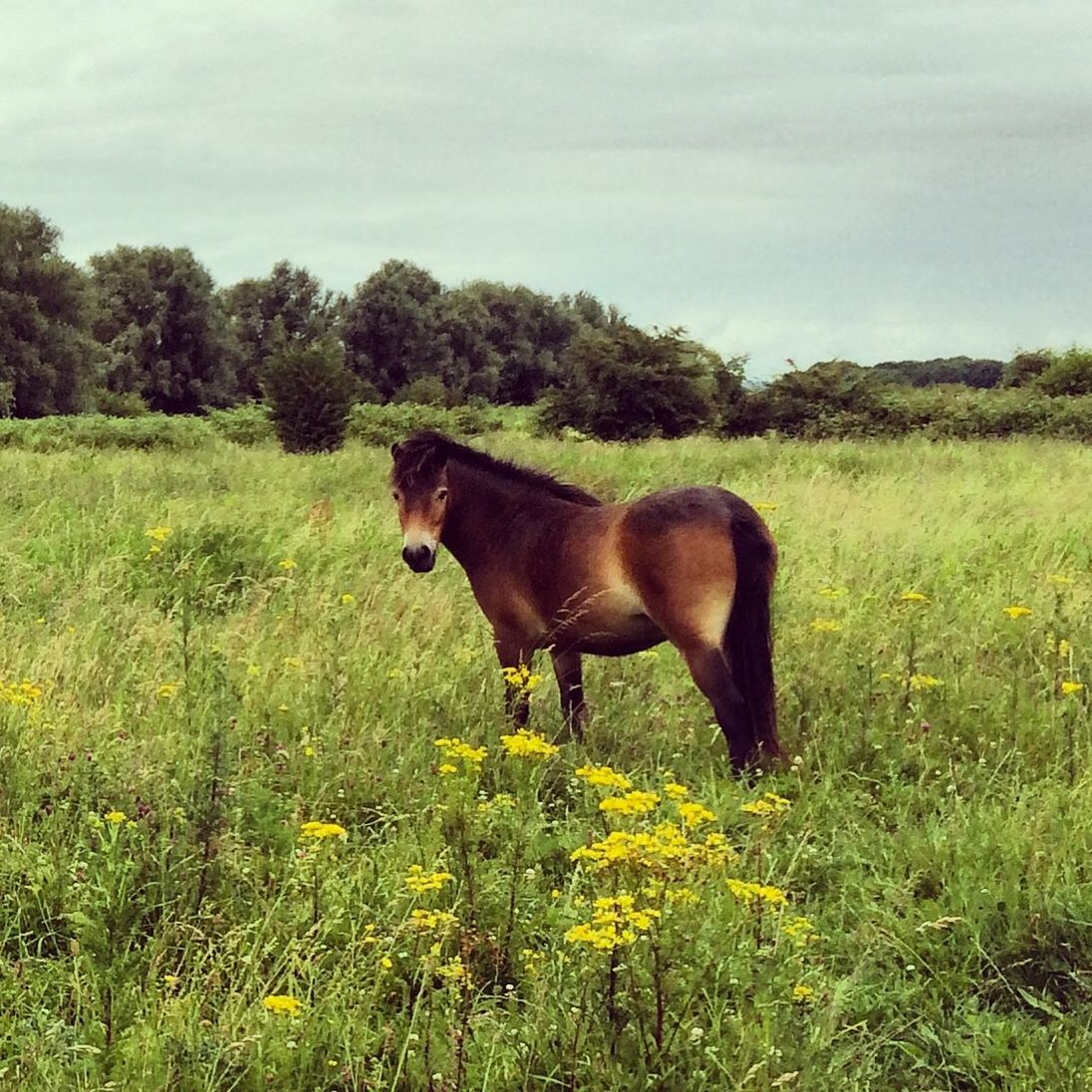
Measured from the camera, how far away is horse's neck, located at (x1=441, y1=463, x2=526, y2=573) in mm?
4980

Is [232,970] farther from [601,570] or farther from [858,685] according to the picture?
[858,685]

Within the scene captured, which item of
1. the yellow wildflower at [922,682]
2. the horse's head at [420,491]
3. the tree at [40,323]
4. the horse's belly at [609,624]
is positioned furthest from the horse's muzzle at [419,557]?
the tree at [40,323]

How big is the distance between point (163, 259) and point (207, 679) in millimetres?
52498

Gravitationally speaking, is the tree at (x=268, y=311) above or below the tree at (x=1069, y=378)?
above

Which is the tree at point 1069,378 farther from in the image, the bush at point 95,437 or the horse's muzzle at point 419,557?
the horse's muzzle at point 419,557

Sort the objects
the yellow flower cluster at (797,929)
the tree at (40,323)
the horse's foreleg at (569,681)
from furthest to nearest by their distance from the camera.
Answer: the tree at (40,323), the horse's foreleg at (569,681), the yellow flower cluster at (797,929)

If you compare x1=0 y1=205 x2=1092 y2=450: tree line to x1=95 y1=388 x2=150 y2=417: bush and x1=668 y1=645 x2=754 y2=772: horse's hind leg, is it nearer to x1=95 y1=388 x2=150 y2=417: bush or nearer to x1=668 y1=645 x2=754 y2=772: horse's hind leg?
x1=95 y1=388 x2=150 y2=417: bush

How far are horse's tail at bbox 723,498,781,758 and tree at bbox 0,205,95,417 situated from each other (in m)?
43.0

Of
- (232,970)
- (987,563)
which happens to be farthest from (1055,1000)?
(987,563)

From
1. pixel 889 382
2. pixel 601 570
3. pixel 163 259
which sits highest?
pixel 163 259

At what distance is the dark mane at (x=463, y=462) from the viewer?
482 cm

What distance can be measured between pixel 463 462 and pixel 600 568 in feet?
3.13

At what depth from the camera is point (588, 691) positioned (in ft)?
17.2

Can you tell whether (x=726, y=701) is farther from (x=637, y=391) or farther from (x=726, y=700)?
(x=637, y=391)
